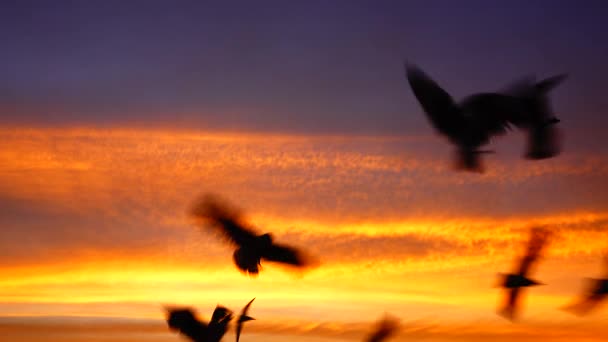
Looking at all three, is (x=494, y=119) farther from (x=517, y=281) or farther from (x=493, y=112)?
(x=517, y=281)

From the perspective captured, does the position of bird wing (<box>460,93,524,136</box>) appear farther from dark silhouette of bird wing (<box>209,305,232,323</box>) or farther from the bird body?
dark silhouette of bird wing (<box>209,305,232,323</box>)

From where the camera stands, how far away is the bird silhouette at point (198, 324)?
14.9m

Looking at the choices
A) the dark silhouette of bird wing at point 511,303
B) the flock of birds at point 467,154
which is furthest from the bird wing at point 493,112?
the dark silhouette of bird wing at point 511,303

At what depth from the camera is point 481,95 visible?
10.7 meters

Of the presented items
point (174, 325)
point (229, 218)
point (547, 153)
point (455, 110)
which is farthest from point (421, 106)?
point (174, 325)

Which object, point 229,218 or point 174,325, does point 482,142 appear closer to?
point 229,218

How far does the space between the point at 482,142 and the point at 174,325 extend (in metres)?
7.16

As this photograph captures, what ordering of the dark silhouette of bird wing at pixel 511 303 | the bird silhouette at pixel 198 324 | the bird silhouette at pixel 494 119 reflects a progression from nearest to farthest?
the bird silhouette at pixel 494 119 → the dark silhouette of bird wing at pixel 511 303 → the bird silhouette at pixel 198 324

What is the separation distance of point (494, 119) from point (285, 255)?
469 centimetres

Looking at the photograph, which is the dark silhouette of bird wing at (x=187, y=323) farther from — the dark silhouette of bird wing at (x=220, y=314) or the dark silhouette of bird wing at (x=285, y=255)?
the dark silhouette of bird wing at (x=285, y=255)

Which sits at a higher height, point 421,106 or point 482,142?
point 421,106

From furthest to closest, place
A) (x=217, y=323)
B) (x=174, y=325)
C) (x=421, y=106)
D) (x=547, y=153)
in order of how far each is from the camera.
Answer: (x=174, y=325)
(x=217, y=323)
(x=421, y=106)
(x=547, y=153)

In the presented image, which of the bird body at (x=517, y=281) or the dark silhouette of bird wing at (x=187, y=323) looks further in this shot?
the dark silhouette of bird wing at (x=187, y=323)

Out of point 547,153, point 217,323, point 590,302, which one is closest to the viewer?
point 547,153
